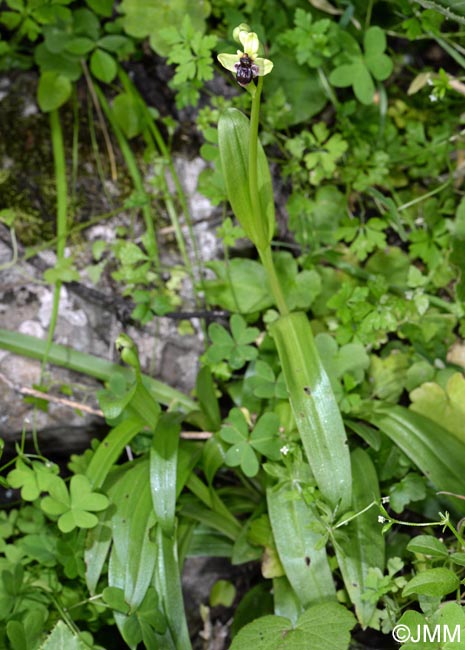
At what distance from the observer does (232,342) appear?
197 cm

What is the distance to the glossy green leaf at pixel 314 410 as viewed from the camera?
1.56 metres

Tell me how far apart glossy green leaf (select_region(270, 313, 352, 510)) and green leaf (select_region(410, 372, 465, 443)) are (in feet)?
1.19

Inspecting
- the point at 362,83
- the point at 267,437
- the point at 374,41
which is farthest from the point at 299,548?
the point at 374,41

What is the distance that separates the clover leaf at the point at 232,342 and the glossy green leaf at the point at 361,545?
47cm

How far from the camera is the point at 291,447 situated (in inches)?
66.0

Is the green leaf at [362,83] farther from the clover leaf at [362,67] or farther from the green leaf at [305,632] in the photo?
the green leaf at [305,632]

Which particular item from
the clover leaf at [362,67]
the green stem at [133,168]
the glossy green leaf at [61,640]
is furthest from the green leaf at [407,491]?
the clover leaf at [362,67]

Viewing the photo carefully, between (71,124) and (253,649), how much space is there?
179cm

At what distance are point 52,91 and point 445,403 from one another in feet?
5.31

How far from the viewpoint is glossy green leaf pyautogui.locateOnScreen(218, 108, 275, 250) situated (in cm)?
144

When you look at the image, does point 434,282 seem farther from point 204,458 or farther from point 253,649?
point 253,649

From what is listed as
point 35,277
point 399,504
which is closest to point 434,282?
point 399,504

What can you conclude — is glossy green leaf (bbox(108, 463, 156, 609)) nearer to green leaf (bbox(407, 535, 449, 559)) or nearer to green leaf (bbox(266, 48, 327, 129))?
green leaf (bbox(407, 535, 449, 559))

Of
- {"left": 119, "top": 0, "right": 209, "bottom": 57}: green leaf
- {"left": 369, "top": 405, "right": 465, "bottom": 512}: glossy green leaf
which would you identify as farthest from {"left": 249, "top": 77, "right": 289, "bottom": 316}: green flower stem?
{"left": 119, "top": 0, "right": 209, "bottom": 57}: green leaf
